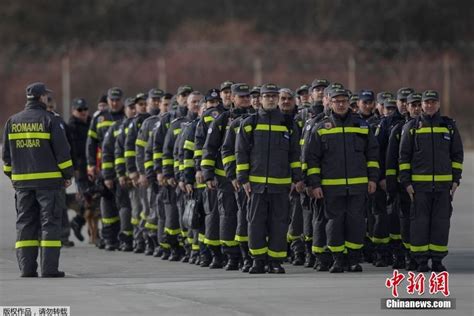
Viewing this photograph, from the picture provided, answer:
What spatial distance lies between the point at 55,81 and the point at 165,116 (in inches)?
1018

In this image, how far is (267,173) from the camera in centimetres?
1692

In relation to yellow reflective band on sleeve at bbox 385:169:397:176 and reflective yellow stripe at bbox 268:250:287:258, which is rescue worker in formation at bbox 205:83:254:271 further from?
yellow reflective band on sleeve at bbox 385:169:397:176

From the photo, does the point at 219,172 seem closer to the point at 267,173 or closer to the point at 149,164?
the point at 267,173

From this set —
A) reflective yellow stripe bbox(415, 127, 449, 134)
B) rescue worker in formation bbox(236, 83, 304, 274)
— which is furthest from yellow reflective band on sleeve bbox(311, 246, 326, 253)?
reflective yellow stripe bbox(415, 127, 449, 134)

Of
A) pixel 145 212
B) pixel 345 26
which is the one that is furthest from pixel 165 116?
pixel 345 26

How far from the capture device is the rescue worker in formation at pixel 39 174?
16484mm

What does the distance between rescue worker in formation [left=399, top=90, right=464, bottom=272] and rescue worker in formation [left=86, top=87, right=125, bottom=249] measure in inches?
237

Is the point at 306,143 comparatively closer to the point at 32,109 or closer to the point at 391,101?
the point at 391,101

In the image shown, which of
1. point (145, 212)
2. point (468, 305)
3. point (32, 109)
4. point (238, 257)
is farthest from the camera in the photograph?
point (145, 212)

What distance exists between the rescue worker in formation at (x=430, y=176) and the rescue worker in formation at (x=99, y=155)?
6.02 meters

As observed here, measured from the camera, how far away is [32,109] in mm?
16562

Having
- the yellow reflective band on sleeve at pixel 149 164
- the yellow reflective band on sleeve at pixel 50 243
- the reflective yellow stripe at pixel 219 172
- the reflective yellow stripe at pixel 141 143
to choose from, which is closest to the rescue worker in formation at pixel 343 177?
the reflective yellow stripe at pixel 219 172

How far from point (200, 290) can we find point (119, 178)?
6.64 metres

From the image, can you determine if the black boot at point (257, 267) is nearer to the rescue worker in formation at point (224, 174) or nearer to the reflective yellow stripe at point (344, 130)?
the rescue worker in formation at point (224, 174)
